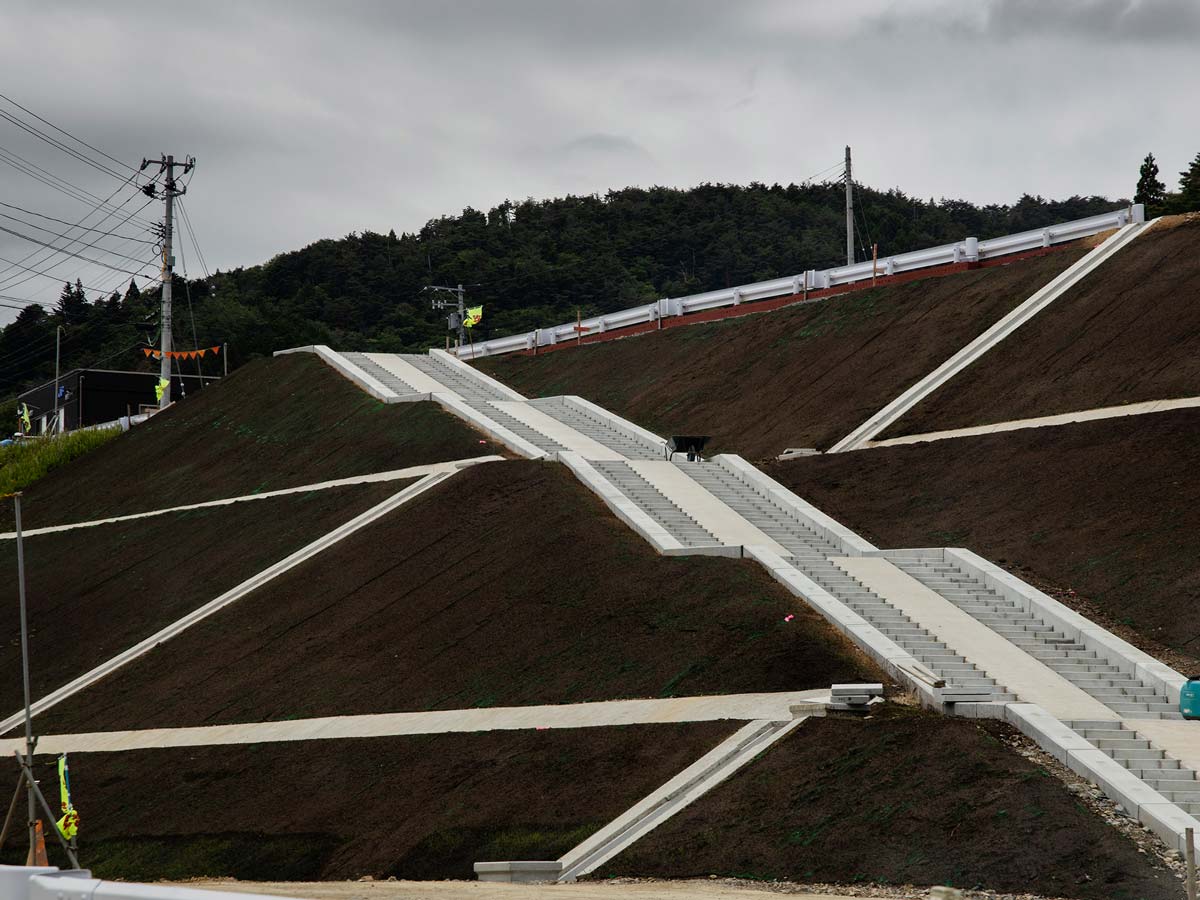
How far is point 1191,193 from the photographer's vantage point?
186 feet

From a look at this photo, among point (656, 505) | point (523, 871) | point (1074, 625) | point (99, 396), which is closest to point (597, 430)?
point (656, 505)

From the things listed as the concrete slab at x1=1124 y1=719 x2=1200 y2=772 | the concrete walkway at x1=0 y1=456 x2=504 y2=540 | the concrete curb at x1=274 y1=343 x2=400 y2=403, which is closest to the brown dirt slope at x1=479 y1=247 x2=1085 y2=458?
the concrete curb at x1=274 y1=343 x2=400 y2=403

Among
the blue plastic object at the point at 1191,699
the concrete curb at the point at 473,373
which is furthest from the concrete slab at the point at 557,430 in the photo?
the blue plastic object at the point at 1191,699

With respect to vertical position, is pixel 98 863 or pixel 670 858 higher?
pixel 670 858

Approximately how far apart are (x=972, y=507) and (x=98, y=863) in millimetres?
18523

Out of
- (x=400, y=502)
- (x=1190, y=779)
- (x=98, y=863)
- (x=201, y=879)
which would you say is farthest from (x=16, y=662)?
(x=1190, y=779)

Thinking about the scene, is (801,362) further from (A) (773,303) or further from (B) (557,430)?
(B) (557,430)

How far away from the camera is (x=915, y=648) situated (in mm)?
23500

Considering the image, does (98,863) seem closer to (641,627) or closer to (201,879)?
(201,879)

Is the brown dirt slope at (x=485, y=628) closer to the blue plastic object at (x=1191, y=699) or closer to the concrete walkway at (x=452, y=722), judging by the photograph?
the concrete walkway at (x=452, y=722)

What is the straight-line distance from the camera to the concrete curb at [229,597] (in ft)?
108

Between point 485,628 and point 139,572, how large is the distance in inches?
617

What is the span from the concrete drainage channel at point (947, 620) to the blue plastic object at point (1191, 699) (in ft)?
0.96

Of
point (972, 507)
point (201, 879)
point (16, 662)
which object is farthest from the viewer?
point (16, 662)
